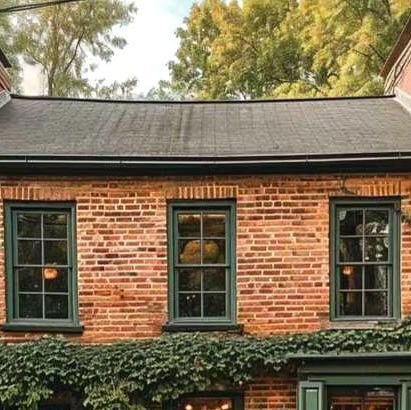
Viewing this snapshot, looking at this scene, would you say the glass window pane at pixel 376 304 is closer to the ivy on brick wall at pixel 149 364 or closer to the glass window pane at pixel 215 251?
the ivy on brick wall at pixel 149 364

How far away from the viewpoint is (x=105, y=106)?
9672 millimetres

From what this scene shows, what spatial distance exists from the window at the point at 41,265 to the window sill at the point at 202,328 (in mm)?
1273

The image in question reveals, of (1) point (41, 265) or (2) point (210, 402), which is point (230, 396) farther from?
(1) point (41, 265)

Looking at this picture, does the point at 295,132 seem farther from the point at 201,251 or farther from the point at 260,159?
the point at 201,251

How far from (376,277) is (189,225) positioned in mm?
2556

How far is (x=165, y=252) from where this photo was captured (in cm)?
698

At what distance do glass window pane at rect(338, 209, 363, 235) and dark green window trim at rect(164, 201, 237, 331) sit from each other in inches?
56.0

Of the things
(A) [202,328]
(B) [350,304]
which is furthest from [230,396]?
(B) [350,304]

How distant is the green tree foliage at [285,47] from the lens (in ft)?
54.0

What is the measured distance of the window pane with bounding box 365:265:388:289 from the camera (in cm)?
704

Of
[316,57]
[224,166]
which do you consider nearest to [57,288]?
[224,166]

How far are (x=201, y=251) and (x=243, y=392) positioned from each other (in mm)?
Result: 1894

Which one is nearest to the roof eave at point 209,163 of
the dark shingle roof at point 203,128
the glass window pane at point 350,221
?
the dark shingle roof at point 203,128

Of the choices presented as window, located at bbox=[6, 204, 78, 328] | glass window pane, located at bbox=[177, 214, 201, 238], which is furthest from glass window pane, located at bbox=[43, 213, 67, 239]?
glass window pane, located at bbox=[177, 214, 201, 238]
